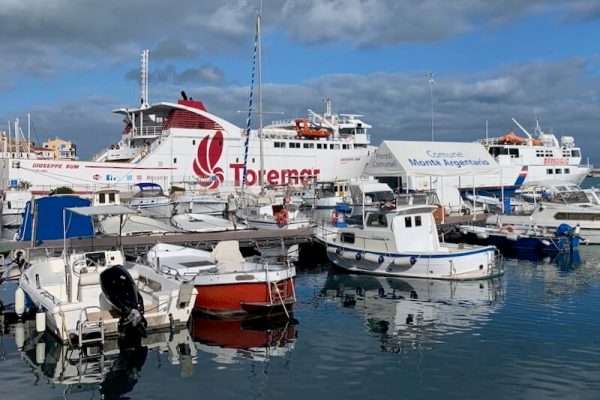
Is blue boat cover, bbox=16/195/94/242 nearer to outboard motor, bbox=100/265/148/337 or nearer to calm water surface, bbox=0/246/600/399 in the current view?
calm water surface, bbox=0/246/600/399

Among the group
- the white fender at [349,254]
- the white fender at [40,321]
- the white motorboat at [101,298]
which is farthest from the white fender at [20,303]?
the white fender at [349,254]

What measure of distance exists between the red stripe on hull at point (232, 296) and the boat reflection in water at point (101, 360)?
1557 millimetres

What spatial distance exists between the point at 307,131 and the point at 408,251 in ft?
124

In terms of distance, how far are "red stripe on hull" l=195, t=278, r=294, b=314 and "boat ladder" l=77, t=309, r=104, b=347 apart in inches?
132

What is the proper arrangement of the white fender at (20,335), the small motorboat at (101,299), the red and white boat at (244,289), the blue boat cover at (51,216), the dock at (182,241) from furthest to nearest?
the blue boat cover at (51,216), the dock at (182,241), the red and white boat at (244,289), the white fender at (20,335), the small motorboat at (101,299)

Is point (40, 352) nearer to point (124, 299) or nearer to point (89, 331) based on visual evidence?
point (89, 331)

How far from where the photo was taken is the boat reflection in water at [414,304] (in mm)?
15484

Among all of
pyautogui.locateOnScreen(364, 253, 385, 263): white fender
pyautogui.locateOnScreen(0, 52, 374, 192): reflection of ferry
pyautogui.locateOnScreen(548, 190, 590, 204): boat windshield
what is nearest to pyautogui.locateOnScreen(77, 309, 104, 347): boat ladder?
pyautogui.locateOnScreen(364, 253, 385, 263): white fender

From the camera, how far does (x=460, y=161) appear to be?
57.7 m

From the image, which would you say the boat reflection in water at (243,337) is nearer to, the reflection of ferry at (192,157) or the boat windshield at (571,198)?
the boat windshield at (571,198)

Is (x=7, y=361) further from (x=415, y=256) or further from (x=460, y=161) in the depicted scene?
(x=460, y=161)

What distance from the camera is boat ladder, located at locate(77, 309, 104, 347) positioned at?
1363 cm

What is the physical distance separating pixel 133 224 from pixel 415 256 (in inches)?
535

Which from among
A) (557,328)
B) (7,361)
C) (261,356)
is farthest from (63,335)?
(557,328)
